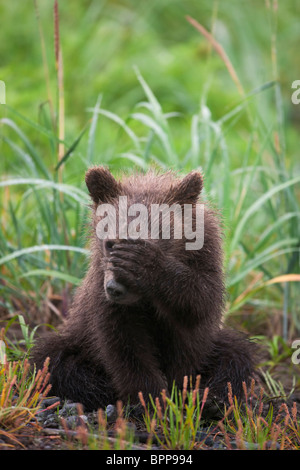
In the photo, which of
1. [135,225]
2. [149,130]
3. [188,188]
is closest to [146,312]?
[135,225]

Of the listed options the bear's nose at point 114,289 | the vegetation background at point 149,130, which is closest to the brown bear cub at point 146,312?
the bear's nose at point 114,289

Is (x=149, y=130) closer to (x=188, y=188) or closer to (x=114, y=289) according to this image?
(x=188, y=188)

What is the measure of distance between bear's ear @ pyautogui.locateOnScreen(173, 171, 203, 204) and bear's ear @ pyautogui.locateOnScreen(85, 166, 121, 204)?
1.03 ft

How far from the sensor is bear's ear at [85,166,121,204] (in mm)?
3682

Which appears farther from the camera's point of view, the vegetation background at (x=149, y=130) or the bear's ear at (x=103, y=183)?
the vegetation background at (x=149, y=130)

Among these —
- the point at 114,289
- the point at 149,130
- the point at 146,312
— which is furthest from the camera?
the point at 149,130

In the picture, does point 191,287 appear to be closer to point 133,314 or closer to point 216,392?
point 133,314

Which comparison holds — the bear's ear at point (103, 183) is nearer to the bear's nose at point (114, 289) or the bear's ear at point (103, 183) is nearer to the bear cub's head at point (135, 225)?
the bear cub's head at point (135, 225)

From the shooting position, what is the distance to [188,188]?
3.66 meters

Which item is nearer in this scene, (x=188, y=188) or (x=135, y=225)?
(x=135, y=225)

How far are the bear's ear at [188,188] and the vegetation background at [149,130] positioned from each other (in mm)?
616

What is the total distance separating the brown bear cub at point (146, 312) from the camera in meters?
3.34

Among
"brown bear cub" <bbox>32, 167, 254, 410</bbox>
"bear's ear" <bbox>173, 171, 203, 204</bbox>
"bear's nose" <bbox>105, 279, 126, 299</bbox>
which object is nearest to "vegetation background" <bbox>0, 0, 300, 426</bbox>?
"brown bear cub" <bbox>32, 167, 254, 410</bbox>

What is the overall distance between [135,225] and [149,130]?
4.27 metres
